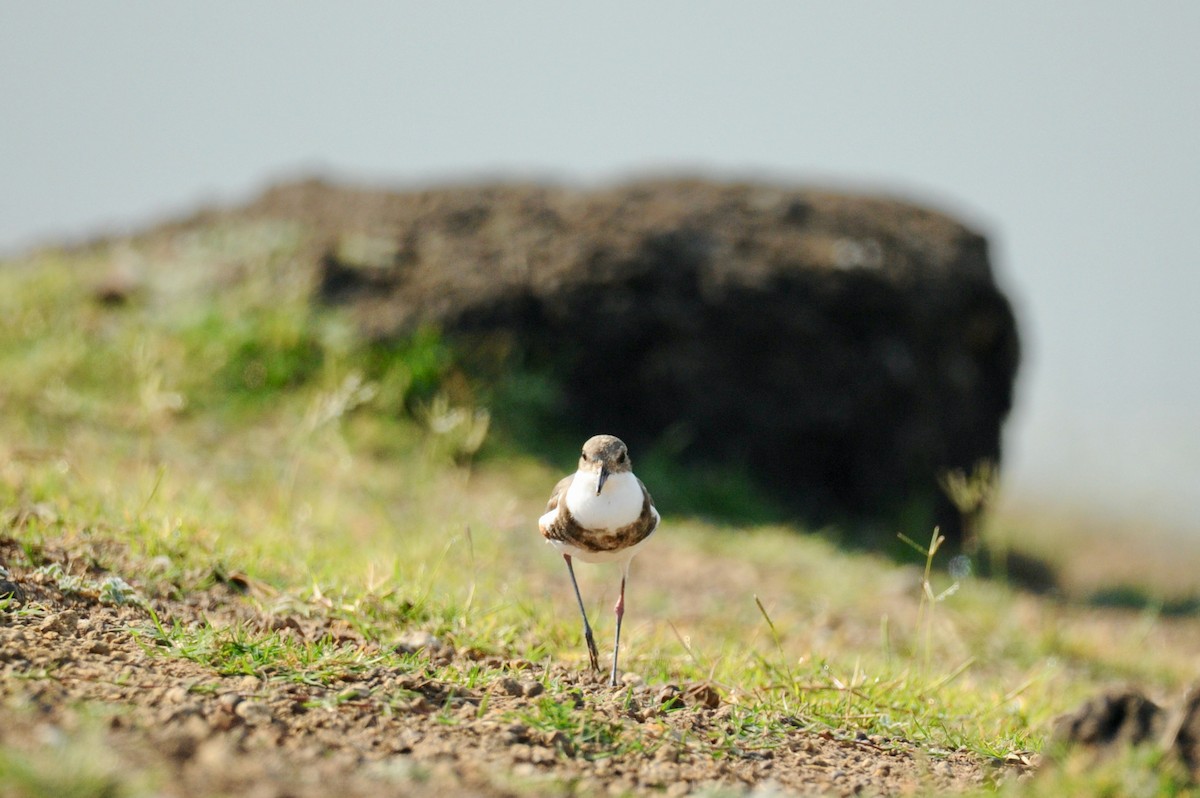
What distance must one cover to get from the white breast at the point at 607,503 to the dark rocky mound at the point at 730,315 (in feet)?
16.1

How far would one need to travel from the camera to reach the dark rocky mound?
8.42 metres

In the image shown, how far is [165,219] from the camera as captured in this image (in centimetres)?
1020

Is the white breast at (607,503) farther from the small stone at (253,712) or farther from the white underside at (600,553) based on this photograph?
the small stone at (253,712)

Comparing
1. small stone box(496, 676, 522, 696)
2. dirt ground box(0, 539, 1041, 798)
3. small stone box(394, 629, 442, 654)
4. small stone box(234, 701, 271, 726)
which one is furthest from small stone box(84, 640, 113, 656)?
small stone box(496, 676, 522, 696)

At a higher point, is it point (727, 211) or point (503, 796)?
point (727, 211)

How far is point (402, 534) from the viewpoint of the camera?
18.0ft

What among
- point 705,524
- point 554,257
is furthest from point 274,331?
point 705,524

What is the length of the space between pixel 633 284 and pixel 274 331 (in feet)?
8.65

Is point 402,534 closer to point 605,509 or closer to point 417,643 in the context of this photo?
point 417,643

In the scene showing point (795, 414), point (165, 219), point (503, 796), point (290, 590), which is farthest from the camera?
point (165, 219)

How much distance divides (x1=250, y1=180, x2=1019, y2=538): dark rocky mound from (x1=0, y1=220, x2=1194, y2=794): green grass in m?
0.43

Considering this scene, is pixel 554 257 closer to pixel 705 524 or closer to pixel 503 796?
pixel 705 524

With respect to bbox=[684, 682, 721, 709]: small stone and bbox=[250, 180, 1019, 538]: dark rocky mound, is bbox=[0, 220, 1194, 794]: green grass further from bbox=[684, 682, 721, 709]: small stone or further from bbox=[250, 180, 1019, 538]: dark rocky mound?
bbox=[250, 180, 1019, 538]: dark rocky mound

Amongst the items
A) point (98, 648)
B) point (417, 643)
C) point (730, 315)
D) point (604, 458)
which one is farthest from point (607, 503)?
point (730, 315)
